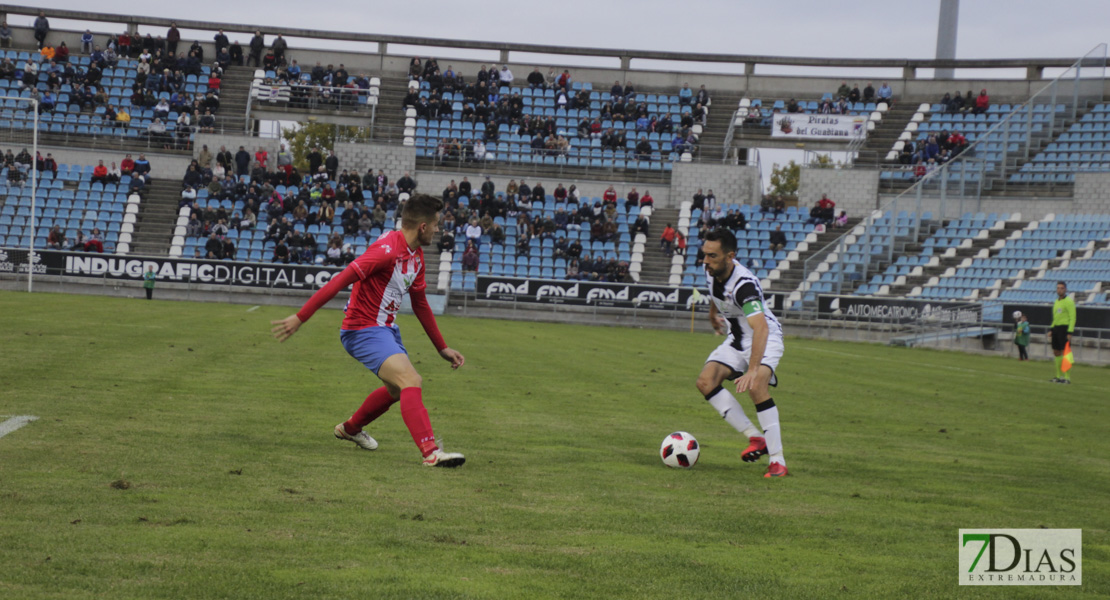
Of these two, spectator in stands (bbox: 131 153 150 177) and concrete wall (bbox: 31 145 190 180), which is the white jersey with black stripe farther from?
concrete wall (bbox: 31 145 190 180)

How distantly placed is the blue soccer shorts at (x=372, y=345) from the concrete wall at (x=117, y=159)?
45.8 m

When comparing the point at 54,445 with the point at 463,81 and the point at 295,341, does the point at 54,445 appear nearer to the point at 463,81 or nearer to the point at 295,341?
the point at 295,341

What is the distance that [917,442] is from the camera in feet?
38.4

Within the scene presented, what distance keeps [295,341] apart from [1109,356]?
82.8ft

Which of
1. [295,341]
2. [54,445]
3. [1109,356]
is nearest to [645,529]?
[54,445]

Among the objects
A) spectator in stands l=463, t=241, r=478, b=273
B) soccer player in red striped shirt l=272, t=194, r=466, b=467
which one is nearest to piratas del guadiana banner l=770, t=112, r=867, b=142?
spectator in stands l=463, t=241, r=478, b=273

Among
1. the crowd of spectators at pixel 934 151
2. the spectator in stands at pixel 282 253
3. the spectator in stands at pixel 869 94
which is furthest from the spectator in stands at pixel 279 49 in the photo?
the crowd of spectators at pixel 934 151

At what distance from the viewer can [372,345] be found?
336 inches

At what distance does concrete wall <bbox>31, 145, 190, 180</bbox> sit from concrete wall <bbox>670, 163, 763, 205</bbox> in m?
24.3

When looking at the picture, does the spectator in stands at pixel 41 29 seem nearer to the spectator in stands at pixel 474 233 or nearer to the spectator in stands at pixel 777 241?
the spectator in stands at pixel 474 233

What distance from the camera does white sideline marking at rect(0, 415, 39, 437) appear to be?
836cm

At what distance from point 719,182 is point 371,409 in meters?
44.6

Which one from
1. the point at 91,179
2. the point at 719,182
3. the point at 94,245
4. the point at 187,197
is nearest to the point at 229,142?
the point at 187,197

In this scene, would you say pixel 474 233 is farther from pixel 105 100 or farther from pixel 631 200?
pixel 105 100
